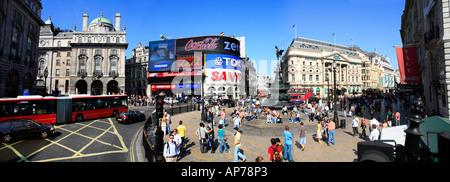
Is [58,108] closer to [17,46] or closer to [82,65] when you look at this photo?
[17,46]

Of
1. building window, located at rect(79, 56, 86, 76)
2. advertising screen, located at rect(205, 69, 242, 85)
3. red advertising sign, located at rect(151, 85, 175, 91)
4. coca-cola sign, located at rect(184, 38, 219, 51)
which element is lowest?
red advertising sign, located at rect(151, 85, 175, 91)

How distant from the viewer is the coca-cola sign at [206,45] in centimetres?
5647

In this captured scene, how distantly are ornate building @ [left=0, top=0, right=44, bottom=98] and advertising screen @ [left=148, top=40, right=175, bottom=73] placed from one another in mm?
26643

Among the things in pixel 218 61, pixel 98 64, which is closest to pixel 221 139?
pixel 218 61

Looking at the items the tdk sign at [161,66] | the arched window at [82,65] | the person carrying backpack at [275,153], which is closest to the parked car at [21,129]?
the person carrying backpack at [275,153]

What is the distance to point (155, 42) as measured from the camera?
60062 millimetres

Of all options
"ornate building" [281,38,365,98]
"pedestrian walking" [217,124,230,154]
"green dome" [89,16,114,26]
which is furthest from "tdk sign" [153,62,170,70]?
"pedestrian walking" [217,124,230,154]

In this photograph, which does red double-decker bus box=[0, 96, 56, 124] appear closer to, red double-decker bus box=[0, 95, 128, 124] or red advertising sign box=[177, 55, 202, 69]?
red double-decker bus box=[0, 95, 128, 124]

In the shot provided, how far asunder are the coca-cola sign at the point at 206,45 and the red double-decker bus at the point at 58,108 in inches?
1515

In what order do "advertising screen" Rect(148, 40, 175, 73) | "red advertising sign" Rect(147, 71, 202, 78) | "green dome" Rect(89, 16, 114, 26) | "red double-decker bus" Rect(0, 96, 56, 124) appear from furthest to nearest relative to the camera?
"advertising screen" Rect(148, 40, 175, 73), "green dome" Rect(89, 16, 114, 26), "red advertising sign" Rect(147, 71, 202, 78), "red double-decker bus" Rect(0, 96, 56, 124)

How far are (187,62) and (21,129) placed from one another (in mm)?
47599

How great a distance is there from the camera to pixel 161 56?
5953 cm

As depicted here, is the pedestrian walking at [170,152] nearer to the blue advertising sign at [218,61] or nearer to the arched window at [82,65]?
the blue advertising sign at [218,61]

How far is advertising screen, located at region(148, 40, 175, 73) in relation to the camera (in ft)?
192
